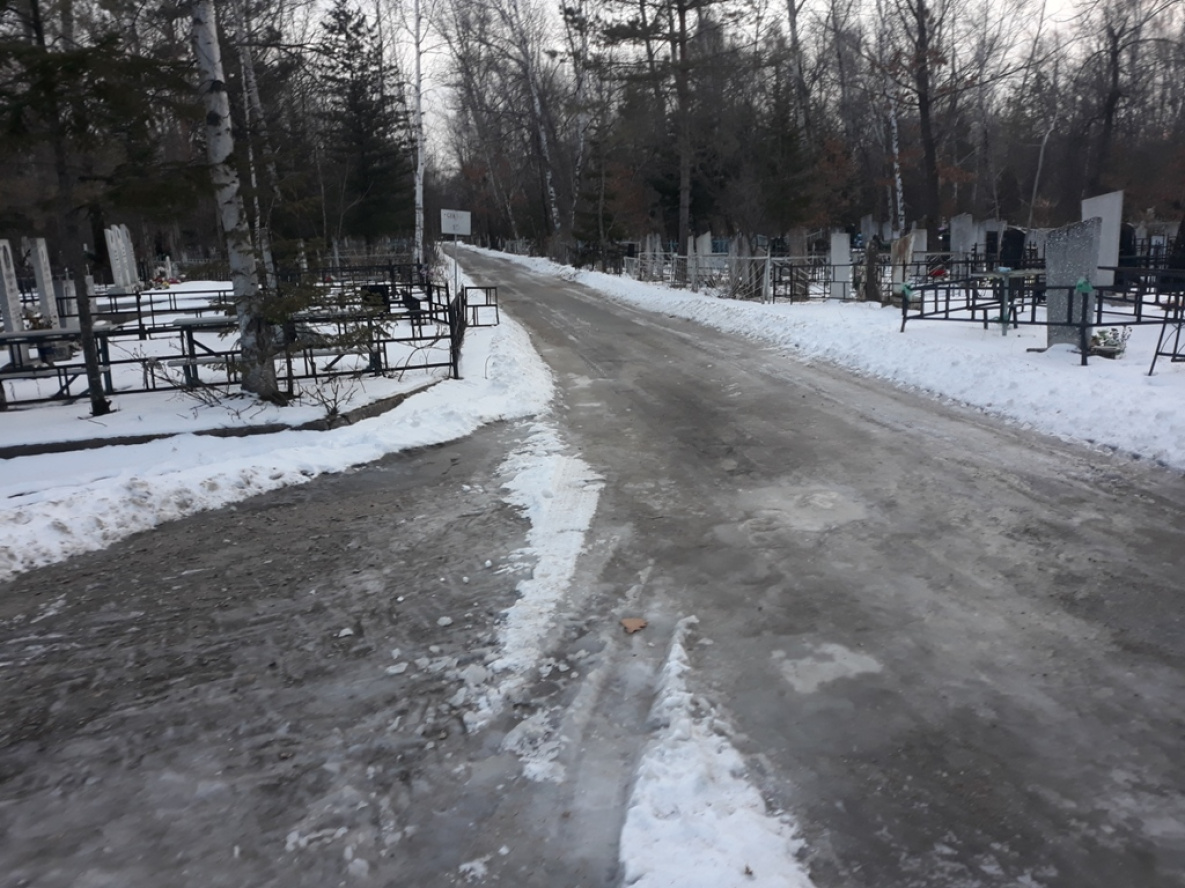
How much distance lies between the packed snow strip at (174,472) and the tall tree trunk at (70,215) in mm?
1717

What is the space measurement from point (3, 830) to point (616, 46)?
112ft

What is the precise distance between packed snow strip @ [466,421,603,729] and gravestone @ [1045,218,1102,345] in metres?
8.31

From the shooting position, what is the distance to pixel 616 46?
32969mm

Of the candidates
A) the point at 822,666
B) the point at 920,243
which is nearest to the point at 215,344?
the point at 822,666

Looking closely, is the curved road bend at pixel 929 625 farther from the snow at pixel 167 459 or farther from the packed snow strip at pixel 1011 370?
the snow at pixel 167 459

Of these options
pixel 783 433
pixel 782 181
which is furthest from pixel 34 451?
pixel 782 181

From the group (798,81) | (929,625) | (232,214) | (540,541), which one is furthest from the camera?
(798,81)

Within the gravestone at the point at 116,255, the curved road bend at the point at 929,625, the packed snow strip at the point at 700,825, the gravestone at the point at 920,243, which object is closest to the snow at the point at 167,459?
the curved road bend at the point at 929,625

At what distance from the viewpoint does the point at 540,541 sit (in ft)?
20.2

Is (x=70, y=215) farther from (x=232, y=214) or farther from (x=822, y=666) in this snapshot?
(x=822, y=666)

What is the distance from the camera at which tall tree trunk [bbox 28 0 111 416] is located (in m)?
9.10

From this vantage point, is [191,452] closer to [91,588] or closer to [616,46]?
[91,588]

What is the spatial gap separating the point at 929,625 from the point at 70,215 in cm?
960

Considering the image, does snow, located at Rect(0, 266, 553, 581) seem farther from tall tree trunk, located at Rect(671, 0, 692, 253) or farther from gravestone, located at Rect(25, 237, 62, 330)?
tall tree trunk, located at Rect(671, 0, 692, 253)
